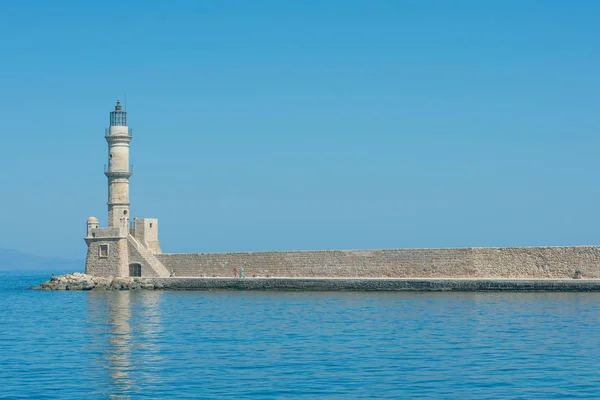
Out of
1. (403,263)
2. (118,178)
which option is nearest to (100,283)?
(118,178)

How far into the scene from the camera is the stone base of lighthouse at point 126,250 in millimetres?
38688

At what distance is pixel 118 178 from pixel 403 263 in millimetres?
12987

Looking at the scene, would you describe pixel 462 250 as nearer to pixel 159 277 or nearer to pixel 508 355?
pixel 159 277

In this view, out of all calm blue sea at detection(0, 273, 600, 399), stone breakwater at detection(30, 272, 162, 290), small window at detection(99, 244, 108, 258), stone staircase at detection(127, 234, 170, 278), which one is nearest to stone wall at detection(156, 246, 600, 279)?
stone staircase at detection(127, 234, 170, 278)

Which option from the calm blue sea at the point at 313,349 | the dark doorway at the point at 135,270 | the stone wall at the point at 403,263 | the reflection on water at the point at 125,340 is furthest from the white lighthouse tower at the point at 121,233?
the calm blue sea at the point at 313,349

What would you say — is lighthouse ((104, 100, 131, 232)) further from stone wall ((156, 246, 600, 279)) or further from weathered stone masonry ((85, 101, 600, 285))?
stone wall ((156, 246, 600, 279))

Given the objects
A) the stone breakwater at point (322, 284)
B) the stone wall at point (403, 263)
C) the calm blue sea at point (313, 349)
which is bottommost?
the calm blue sea at point (313, 349)

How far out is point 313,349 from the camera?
1808 cm

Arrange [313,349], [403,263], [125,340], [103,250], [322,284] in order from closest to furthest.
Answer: [313,349] → [125,340] → [403,263] → [322,284] → [103,250]

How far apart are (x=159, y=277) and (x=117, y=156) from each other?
551 centimetres

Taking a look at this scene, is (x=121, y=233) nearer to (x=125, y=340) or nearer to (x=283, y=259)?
(x=283, y=259)

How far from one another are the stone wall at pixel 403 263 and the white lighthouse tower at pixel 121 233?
1.00m

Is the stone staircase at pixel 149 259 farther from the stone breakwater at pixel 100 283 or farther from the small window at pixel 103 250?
the small window at pixel 103 250

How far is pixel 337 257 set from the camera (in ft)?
115
